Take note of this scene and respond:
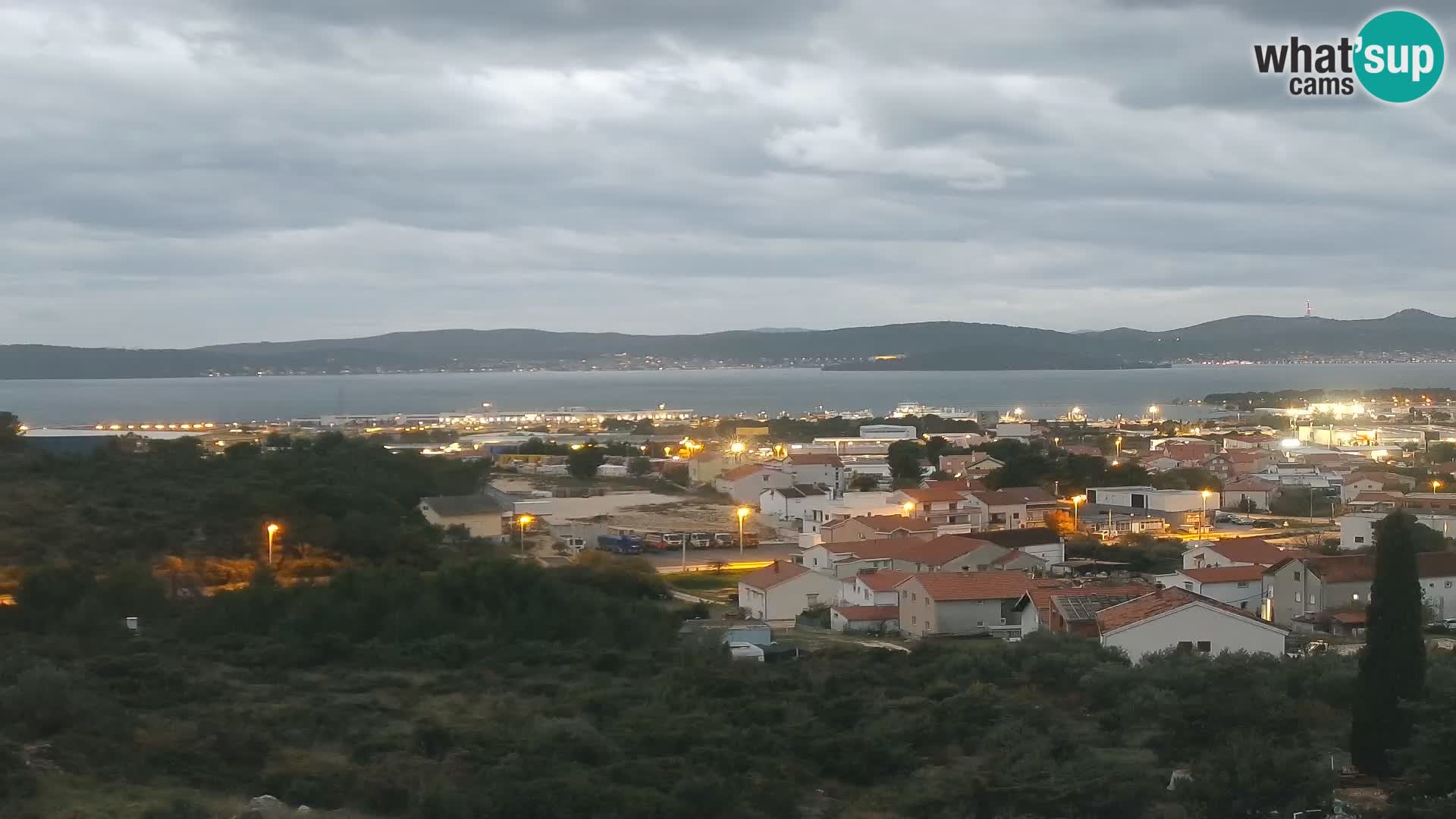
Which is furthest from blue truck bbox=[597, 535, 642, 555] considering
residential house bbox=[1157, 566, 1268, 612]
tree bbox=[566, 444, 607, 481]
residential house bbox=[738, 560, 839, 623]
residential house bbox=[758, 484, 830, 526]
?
tree bbox=[566, 444, 607, 481]

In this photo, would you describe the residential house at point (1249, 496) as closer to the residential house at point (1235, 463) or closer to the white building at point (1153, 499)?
the white building at point (1153, 499)

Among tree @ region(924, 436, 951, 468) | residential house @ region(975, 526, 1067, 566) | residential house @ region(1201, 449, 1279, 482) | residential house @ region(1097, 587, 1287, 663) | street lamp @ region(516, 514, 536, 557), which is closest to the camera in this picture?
residential house @ region(1097, 587, 1287, 663)

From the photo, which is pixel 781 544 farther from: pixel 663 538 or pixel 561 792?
pixel 561 792

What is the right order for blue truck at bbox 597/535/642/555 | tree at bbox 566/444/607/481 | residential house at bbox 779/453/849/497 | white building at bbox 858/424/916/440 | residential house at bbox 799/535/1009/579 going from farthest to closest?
1. white building at bbox 858/424/916/440
2. tree at bbox 566/444/607/481
3. residential house at bbox 779/453/849/497
4. blue truck at bbox 597/535/642/555
5. residential house at bbox 799/535/1009/579

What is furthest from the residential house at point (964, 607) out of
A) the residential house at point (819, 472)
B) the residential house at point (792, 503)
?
the residential house at point (819, 472)

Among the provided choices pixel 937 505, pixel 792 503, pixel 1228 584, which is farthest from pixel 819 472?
pixel 1228 584

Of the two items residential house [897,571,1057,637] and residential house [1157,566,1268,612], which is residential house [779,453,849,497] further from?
residential house [897,571,1057,637]

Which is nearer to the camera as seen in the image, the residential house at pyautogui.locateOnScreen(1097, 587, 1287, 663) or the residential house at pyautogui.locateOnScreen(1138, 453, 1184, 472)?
the residential house at pyautogui.locateOnScreen(1097, 587, 1287, 663)
